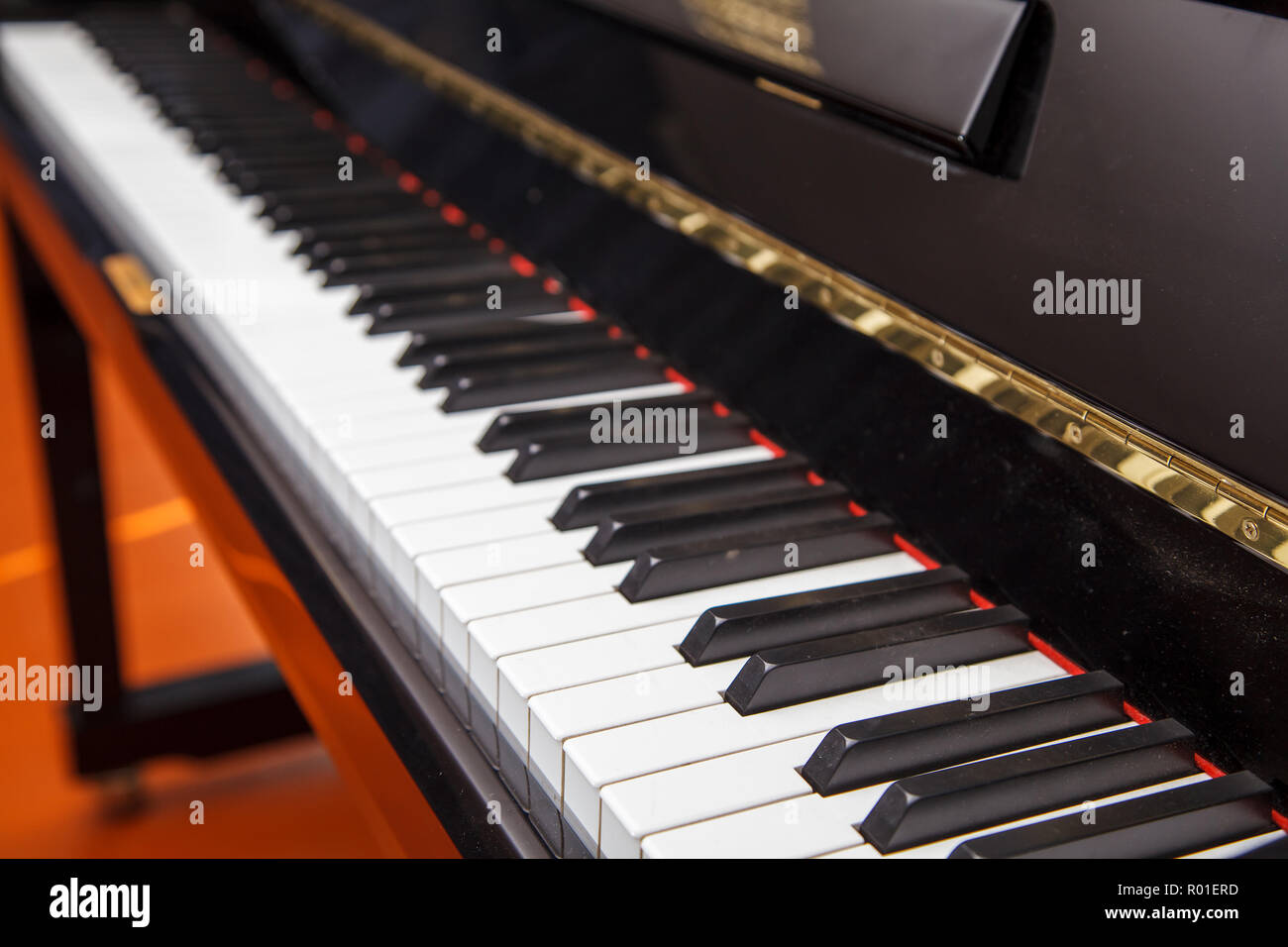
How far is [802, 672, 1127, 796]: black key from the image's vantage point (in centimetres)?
76

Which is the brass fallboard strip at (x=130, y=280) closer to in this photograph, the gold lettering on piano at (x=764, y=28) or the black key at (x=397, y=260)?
the black key at (x=397, y=260)

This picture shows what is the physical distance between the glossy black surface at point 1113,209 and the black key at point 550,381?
20 centimetres

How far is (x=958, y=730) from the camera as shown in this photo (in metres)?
0.80

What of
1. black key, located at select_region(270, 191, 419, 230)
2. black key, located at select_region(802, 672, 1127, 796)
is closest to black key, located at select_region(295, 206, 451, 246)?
black key, located at select_region(270, 191, 419, 230)

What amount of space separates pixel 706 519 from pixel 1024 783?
0.36 meters

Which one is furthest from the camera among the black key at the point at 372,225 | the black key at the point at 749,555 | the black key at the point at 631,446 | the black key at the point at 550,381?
the black key at the point at 372,225

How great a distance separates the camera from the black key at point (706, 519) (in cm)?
101

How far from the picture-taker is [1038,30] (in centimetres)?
96

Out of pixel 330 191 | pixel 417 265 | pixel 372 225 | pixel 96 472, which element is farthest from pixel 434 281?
pixel 96 472

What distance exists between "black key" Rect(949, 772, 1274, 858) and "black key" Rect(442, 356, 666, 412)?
0.69m

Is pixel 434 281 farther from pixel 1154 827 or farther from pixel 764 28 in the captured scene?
pixel 1154 827

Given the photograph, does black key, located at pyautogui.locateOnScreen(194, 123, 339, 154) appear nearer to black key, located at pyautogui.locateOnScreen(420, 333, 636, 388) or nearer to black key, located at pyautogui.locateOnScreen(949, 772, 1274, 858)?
black key, located at pyautogui.locateOnScreen(420, 333, 636, 388)

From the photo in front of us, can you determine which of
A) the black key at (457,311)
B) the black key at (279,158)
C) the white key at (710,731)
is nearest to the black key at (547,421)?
the black key at (457,311)
